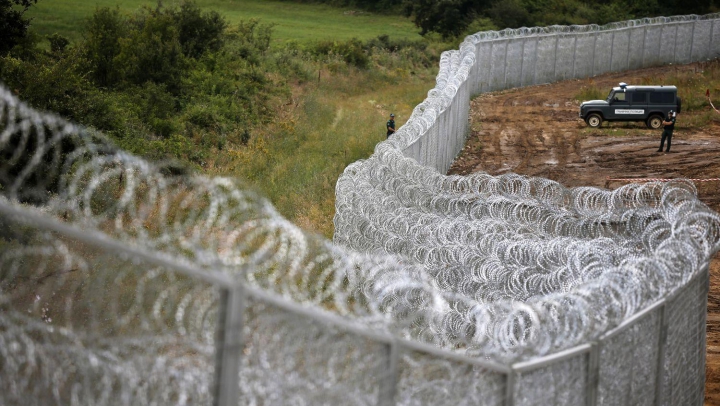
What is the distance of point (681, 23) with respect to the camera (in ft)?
140

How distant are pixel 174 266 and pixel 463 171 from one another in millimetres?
21582

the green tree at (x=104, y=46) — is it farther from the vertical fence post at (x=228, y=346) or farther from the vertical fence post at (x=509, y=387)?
the vertical fence post at (x=228, y=346)

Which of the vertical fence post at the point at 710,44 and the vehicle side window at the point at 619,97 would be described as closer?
the vehicle side window at the point at 619,97

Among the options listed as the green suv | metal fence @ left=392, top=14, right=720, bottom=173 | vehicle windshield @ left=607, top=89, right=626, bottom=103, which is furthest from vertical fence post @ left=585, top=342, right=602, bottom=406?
vehicle windshield @ left=607, top=89, right=626, bottom=103

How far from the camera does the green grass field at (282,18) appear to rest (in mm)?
45781

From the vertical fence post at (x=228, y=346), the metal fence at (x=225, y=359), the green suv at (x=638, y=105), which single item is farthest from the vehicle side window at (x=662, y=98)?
the vertical fence post at (x=228, y=346)

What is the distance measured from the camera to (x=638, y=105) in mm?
30141

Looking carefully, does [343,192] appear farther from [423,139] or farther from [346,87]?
[346,87]

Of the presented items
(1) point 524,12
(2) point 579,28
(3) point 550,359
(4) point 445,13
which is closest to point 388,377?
(3) point 550,359

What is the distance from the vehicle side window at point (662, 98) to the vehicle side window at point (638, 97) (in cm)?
20

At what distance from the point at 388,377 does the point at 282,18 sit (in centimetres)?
5852

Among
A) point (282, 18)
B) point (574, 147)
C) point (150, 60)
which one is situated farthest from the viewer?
point (282, 18)

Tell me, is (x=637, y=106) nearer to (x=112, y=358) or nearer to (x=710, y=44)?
(x=710, y=44)

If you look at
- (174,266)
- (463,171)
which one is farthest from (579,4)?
(174,266)
